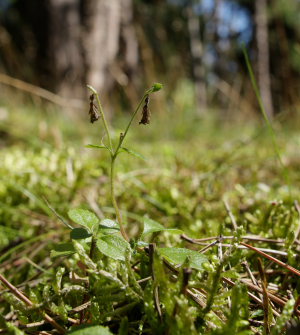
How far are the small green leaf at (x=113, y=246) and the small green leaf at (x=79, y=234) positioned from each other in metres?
0.02

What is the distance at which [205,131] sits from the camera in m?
4.38

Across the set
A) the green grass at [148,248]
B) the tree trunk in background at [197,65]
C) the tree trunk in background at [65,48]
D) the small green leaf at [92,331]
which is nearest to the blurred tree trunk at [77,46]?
the tree trunk in background at [65,48]

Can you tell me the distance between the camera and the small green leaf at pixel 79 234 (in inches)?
20.1

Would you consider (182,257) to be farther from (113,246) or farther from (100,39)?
(100,39)

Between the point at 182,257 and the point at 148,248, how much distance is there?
0.05 meters

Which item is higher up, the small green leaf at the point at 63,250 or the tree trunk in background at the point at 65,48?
the tree trunk in background at the point at 65,48

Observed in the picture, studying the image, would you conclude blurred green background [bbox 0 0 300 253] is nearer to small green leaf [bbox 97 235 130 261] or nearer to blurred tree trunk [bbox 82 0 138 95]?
blurred tree trunk [bbox 82 0 138 95]

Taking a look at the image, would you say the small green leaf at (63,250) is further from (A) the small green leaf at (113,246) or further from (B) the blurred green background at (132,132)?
(B) the blurred green background at (132,132)

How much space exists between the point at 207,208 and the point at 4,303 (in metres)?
0.69

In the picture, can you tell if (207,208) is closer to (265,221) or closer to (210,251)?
(265,221)

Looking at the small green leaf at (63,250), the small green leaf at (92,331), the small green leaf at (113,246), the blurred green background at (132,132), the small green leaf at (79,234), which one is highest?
the blurred green background at (132,132)

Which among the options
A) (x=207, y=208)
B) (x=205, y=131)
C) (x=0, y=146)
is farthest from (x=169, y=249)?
(x=205, y=131)

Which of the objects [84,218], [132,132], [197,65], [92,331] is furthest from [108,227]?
[197,65]

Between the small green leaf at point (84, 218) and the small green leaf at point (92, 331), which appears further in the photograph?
the small green leaf at point (84, 218)
